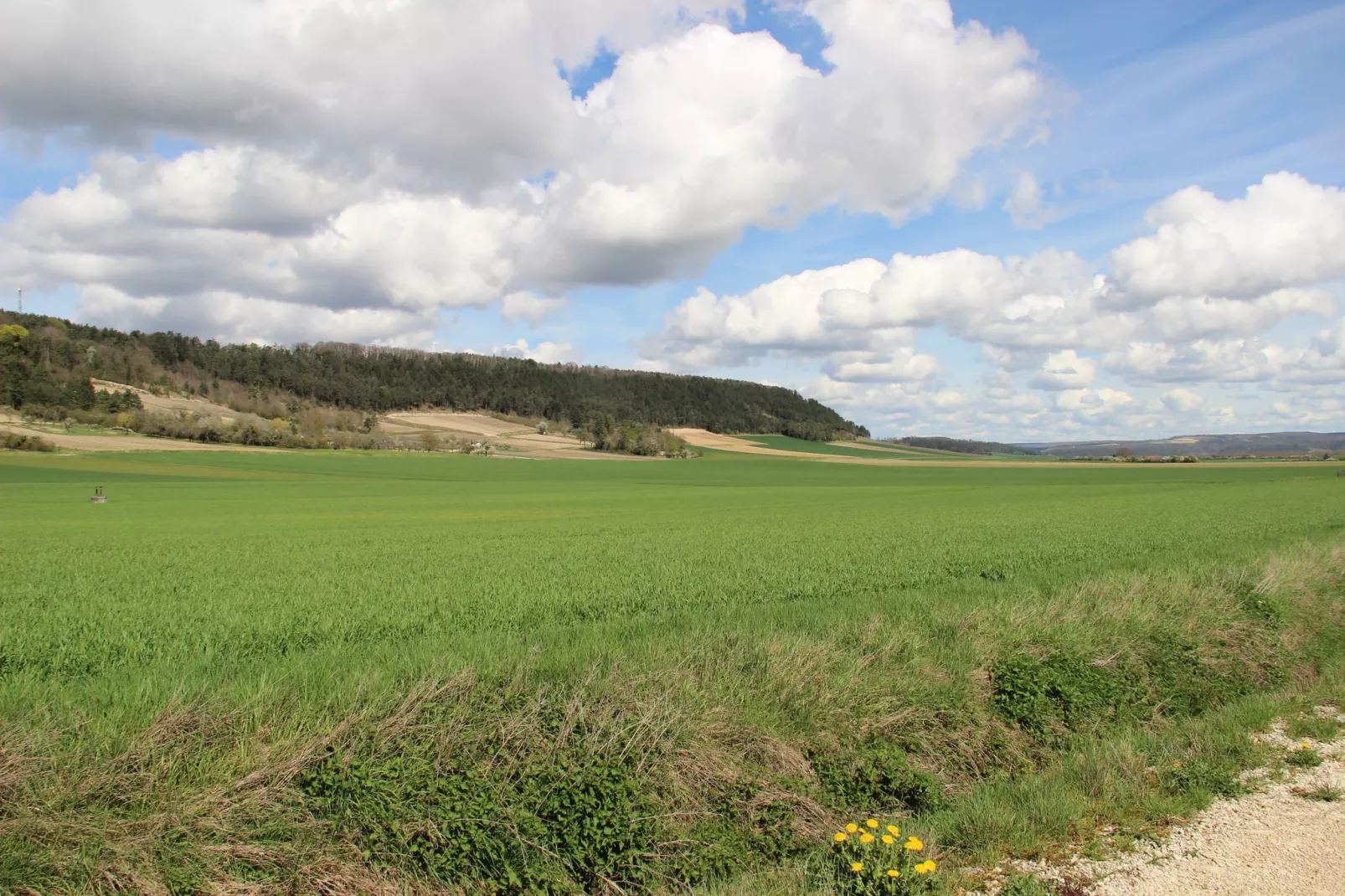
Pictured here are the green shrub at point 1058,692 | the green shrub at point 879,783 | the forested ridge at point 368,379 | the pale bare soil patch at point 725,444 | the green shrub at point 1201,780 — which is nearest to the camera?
the green shrub at point 1201,780

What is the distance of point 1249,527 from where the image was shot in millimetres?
29672

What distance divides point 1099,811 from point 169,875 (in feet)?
26.7

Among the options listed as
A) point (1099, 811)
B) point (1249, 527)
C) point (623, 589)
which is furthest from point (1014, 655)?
point (1249, 527)

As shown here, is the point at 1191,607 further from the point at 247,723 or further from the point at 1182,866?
the point at 247,723

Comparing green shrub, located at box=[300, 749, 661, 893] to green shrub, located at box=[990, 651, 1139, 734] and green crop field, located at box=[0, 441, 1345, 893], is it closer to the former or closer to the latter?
green crop field, located at box=[0, 441, 1345, 893]

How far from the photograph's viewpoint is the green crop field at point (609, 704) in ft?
21.5

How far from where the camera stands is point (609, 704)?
8203mm

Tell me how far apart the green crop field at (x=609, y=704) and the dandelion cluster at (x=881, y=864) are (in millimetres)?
268

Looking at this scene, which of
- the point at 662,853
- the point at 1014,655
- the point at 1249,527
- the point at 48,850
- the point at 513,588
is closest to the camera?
the point at 48,850

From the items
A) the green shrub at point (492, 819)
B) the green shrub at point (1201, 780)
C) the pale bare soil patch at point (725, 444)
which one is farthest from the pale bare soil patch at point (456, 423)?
the green shrub at point (1201, 780)

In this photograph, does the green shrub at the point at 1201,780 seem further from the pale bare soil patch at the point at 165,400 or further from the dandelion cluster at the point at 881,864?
the pale bare soil patch at the point at 165,400

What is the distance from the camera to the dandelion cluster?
20.8 ft

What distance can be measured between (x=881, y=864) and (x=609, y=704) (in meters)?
3.01

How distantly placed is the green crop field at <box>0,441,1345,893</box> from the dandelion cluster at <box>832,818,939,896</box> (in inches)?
10.5
